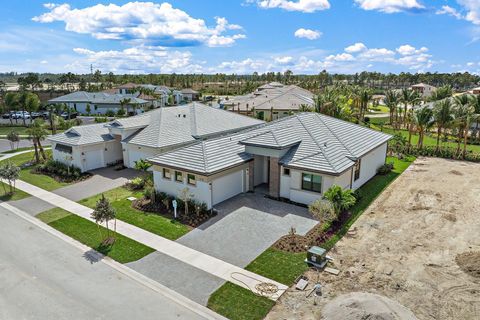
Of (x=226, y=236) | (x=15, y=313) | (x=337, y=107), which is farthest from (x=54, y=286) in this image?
(x=337, y=107)

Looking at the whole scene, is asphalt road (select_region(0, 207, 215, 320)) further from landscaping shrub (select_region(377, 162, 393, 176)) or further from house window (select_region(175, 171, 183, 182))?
landscaping shrub (select_region(377, 162, 393, 176))

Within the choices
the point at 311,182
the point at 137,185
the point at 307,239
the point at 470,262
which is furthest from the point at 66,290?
the point at 470,262

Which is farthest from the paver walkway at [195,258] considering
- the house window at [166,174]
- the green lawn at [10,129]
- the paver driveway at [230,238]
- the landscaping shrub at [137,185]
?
the green lawn at [10,129]

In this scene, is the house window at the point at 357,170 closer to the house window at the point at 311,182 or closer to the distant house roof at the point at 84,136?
the house window at the point at 311,182

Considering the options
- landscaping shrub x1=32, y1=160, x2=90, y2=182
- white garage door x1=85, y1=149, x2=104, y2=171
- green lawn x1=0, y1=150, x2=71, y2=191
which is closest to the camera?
green lawn x1=0, y1=150, x2=71, y2=191

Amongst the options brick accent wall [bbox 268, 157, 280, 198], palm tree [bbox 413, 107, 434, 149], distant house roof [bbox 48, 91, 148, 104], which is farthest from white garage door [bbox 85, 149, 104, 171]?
distant house roof [bbox 48, 91, 148, 104]

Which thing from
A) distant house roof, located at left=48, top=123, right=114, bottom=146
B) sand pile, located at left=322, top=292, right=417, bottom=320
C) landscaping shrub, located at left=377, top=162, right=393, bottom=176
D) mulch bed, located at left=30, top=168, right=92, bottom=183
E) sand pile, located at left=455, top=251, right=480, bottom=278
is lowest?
mulch bed, located at left=30, top=168, right=92, bottom=183

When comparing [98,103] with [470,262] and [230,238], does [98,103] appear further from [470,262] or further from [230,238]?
[470,262]
